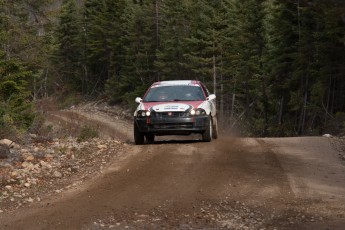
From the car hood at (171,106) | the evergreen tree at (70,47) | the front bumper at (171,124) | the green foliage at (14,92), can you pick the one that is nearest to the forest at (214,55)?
the green foliage at (14,92)

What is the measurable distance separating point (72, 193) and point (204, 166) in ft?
10.3

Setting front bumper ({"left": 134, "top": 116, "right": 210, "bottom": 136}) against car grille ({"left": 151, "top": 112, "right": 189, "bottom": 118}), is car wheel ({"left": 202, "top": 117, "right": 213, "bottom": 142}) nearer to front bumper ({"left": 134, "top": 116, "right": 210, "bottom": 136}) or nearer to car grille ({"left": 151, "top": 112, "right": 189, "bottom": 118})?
front bumper ({"left": 134, "top": 116, "right": 210, "bottom": 136})

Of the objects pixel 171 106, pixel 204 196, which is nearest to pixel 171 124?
pixel 171 106

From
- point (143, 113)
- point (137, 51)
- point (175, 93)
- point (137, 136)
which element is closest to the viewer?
point (143, 113)

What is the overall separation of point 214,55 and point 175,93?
2807 centimetres

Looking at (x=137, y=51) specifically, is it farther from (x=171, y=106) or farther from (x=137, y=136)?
(x=171, y=106)

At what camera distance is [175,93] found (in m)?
15.2

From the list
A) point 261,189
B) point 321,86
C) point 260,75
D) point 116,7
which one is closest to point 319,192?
point 261,189

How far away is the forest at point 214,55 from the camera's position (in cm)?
2253

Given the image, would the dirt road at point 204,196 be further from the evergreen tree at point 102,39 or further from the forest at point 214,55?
the evergreen tree at point 102,39

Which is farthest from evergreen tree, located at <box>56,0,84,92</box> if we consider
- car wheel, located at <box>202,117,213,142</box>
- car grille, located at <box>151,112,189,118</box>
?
car grille, located at <box>151,112,189,118</box>

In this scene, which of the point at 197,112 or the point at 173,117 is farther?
the point at 197,112

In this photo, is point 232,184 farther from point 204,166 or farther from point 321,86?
point 321,86

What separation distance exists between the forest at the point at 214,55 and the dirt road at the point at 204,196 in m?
5.04
